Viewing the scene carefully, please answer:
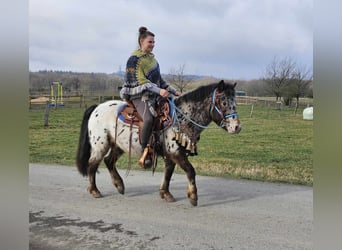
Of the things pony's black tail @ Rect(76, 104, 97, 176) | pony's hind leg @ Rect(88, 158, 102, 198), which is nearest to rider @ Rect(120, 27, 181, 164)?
pony's hind leg @ Rect(88, 158, 102, 198)

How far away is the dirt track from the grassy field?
84 cm

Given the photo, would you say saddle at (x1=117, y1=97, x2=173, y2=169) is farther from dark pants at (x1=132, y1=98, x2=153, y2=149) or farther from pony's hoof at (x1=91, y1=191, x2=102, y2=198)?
pony's hoof at (x1=91, y1=191, x2=102, y2=198)

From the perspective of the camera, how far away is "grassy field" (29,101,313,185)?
547 centimetres

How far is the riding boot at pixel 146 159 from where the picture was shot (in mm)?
3695

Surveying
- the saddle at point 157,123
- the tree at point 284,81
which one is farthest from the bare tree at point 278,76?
the saddle at point 157,123

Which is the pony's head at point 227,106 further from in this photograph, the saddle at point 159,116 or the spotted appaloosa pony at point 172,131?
the saddle at point 159,116

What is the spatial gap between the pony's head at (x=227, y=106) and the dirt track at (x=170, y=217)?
0.93 m

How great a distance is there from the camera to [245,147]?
750cm

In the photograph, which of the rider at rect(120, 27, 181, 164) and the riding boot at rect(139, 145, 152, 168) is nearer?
the rider at rect(120, 27, 181, 164)

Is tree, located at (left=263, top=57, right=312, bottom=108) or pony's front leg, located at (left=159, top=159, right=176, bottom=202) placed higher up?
tree, located at (left=263, top=57, right=312, bottom=108)

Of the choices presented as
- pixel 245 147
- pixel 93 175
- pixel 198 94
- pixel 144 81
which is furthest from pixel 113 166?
pixel 245 147

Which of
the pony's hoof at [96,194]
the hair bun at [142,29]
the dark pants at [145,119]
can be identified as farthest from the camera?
the pony's hoof at [96,194]

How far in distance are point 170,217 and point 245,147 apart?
4.49 meters
